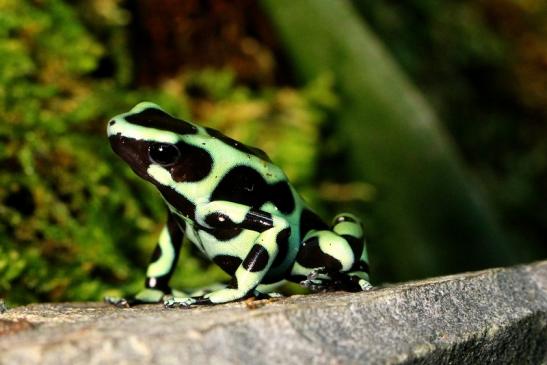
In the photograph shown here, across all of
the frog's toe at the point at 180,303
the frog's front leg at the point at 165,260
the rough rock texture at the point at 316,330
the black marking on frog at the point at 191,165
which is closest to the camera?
the rough rock texture at the point at 316,330

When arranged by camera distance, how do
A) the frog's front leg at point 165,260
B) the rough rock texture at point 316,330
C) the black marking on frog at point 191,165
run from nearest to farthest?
the rough rock texture at point 316,330 < the black marking on frog at point 191,165 < the frog's front leg at point 165,260

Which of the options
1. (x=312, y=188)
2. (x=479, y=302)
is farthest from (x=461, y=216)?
(x=479, y=302)

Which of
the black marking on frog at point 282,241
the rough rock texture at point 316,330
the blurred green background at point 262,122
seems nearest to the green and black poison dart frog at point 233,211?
the black marking on frog at point 282,241

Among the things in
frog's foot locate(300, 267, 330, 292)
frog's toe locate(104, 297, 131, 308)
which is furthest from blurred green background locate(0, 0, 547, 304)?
frog's foot locate(300, 267, 330, 292)

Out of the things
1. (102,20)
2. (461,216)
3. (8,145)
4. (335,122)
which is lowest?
(461,216)

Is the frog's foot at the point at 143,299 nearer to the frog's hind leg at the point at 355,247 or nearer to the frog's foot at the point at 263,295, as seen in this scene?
the frog's foot at the point at 263,295

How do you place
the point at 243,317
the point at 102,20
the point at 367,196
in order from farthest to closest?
the point at 367,196 → the point at 102,20 → the point at 243,317

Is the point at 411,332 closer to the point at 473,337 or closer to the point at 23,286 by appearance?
the point at 473,337
